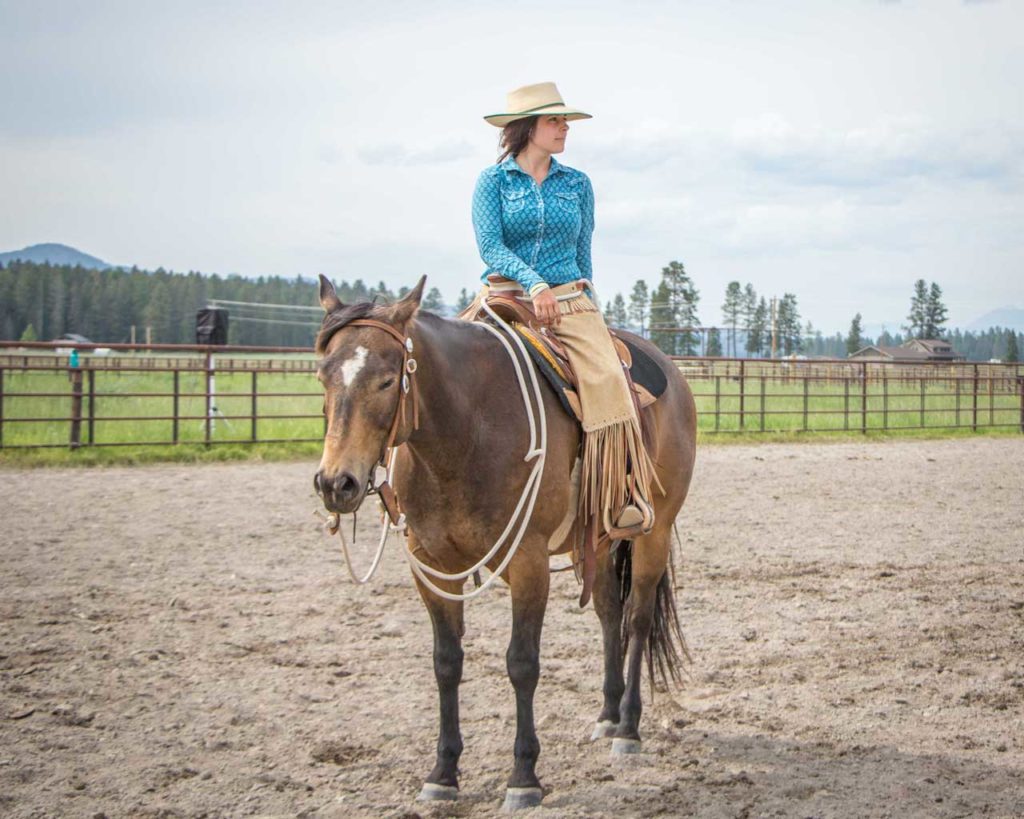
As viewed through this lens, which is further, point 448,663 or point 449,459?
point 448,663

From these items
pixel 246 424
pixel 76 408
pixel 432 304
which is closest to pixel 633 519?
pixel 76 408

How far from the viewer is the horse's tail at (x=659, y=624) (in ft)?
13.7

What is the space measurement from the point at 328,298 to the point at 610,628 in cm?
210

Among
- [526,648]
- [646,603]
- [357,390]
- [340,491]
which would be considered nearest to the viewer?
[340,491]

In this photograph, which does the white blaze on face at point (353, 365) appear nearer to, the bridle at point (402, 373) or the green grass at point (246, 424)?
the bridle at point (402, 373)

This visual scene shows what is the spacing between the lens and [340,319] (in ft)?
8.96

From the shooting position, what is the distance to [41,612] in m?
5.35

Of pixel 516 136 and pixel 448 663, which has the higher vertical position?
pixel 516 136

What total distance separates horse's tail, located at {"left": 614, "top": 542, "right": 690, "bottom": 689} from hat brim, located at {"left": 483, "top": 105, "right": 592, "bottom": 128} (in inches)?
75.9

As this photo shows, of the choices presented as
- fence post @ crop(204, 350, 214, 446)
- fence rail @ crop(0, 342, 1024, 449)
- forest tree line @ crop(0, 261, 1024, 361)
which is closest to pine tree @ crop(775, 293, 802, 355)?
forest tree line @ crop(0, 261, 1024, 361)

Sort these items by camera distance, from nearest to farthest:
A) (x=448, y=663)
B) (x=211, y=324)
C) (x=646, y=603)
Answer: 1. (x=448, y=663)
2. (x=646, y=603)
3. (x=211, y=324)

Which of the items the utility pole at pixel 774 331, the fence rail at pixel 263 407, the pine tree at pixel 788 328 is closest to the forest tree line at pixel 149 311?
the pine tree at pixel 788 328

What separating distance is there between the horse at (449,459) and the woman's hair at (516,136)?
31.3 inches

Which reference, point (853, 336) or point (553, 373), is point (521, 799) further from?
point (853, 336)
